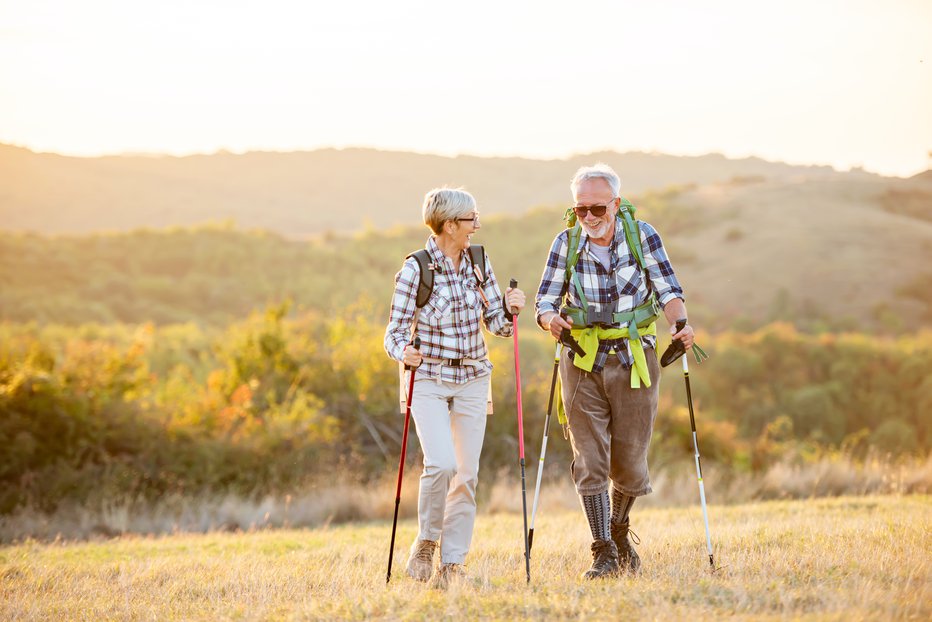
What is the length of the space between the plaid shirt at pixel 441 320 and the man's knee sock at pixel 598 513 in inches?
42.9

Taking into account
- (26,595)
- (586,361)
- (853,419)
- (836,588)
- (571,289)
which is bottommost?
(853,419)

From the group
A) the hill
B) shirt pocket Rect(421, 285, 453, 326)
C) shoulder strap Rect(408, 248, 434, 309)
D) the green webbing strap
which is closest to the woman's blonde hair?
shoulder strap Rect(408, 248, 434, 309)

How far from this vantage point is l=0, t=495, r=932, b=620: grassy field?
17.2ft

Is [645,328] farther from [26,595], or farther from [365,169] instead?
[365,169]

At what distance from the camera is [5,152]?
3031 inches

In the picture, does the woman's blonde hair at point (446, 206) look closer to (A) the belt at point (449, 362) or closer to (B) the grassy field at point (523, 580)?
(A) the belt at point (449, 362)

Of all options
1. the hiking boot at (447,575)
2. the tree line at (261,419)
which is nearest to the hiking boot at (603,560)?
the hiking boot at (447,575)

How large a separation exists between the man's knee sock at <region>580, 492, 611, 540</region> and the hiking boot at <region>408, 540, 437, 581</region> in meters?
1.05

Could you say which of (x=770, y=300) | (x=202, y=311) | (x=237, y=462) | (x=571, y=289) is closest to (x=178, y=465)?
(x=237, y=462)

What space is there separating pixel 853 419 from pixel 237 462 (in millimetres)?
17764

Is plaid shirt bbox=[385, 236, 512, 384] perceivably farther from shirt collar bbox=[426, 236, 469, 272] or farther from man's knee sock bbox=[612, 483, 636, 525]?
man's knee sock bbox=[612, 483, 636, 525]

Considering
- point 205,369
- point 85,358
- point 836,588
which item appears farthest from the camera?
point 205,369

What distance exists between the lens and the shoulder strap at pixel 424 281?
21.0 feet

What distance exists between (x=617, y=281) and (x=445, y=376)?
1.29 meters
